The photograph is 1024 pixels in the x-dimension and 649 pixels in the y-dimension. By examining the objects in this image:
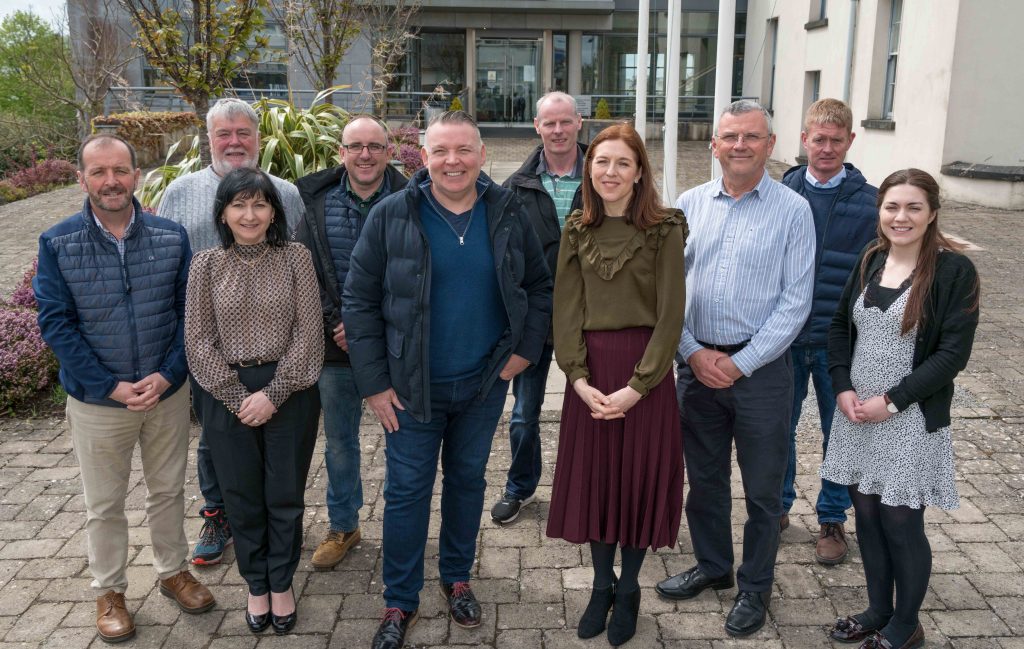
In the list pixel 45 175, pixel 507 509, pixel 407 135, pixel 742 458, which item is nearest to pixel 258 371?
pixel 507 509

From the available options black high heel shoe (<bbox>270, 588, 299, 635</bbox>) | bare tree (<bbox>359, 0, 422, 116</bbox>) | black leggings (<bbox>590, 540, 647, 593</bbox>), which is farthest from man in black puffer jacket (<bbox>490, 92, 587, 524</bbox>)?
bare tree (<bbox>359, 0, 422, 116</bbox>)

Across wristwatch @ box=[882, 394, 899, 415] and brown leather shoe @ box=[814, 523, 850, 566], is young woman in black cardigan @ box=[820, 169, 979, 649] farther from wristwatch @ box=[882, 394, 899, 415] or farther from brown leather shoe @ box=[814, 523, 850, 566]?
brown leather shoe @ box=[814, 523, 850, 566]

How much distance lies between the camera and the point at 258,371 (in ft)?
11.2

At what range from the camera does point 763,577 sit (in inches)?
141

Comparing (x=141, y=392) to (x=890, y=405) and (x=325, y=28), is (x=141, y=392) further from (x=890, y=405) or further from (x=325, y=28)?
(x=325, y=28)

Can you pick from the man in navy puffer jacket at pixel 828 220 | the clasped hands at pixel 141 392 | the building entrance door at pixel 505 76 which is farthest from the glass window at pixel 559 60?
the clasped hands at pixel 141 392

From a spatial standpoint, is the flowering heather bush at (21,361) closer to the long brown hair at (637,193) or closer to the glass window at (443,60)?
the long brown hair at (637,193)

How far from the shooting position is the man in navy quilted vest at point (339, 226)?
12.5 feet

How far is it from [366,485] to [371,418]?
3.50 ft

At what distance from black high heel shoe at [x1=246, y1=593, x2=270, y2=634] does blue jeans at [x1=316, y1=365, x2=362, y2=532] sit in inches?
25.3

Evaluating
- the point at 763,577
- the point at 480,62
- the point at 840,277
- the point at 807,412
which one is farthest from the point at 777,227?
the point at 480,62

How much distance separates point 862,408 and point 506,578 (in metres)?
1.77

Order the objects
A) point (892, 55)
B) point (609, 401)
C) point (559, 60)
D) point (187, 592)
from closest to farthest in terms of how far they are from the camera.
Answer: point (609, 401), point (187, 592), point (892, 55), point (559, 60)

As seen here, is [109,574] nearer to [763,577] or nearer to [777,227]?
[763,577]
